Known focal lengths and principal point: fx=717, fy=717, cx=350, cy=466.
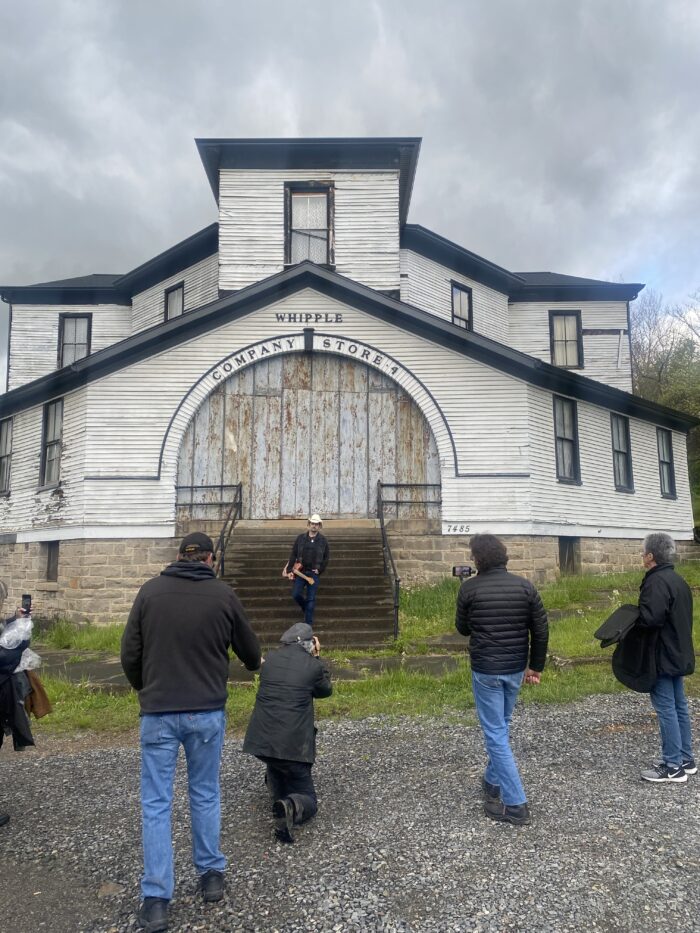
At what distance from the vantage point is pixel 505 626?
194 inches

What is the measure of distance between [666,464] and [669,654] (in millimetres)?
16475

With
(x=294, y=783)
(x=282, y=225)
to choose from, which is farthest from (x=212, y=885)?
(x=282, y=225)

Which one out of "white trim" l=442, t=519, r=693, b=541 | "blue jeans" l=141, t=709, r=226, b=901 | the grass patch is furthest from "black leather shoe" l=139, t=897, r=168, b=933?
"white trim" l=442, t=519, r=693, b=541

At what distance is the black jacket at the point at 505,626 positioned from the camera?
16.1 feet

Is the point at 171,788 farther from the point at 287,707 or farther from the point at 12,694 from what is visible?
the point at 12,694

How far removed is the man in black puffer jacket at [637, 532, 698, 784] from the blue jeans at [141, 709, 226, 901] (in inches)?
137

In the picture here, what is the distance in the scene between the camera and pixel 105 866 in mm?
4379

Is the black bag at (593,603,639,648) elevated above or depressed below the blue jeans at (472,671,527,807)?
above

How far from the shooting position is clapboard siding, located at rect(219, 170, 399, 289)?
1797cm

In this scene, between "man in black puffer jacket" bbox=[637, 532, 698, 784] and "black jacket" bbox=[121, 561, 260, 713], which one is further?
"man in black puffer jacket" bbox=[637, 532, 698, 784]

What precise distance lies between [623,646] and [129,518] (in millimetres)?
11456

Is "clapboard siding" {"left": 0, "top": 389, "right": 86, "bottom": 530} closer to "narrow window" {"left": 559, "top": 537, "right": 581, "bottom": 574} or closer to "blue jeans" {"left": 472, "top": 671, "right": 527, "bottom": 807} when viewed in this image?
"narrow window" {"left": 559, "top": 537, "right": 581, "bottom": 574}

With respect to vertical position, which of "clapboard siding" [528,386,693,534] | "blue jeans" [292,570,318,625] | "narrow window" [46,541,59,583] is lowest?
"blue jeans" [292,570,318,625]

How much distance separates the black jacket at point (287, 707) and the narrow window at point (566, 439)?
41.5 ft
